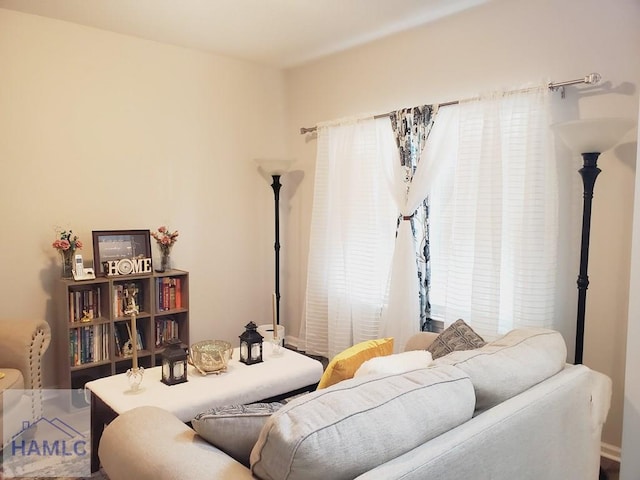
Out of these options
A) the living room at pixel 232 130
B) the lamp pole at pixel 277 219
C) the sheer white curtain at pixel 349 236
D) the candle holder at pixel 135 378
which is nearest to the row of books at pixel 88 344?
the living room at pixel 232 130

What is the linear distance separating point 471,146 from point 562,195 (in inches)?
24.3

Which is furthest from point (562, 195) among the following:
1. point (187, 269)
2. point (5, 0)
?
point (5, 0)

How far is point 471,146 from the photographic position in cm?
299

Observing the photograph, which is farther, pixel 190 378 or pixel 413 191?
pixel 413 191

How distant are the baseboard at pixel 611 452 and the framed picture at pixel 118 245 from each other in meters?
3.12

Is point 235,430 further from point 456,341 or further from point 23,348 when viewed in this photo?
A: point 23,348

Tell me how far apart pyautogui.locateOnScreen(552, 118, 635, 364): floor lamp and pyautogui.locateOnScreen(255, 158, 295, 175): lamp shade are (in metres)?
2.25

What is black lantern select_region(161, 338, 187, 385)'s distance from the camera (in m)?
2.29

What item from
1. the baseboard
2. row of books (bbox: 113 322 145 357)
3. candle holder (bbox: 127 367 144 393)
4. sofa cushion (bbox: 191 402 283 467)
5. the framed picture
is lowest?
the baseboard

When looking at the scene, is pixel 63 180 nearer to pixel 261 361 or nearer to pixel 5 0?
pixel 5 0

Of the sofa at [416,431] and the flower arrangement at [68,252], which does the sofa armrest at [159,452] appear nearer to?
the sofa at [416,431]

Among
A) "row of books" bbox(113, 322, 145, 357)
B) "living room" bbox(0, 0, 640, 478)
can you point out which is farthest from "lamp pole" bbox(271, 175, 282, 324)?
"row of books" bbox(113, 322, 145, 357)

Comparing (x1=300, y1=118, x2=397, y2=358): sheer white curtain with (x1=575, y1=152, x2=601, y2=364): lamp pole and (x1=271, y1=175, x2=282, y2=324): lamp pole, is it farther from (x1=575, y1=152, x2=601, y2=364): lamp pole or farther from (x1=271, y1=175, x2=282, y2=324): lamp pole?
(x1=575, y1=152, x2=601, y2=364): lamp pole

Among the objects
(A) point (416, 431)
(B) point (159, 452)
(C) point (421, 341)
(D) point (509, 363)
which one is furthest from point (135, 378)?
(D) point (509, 363)
